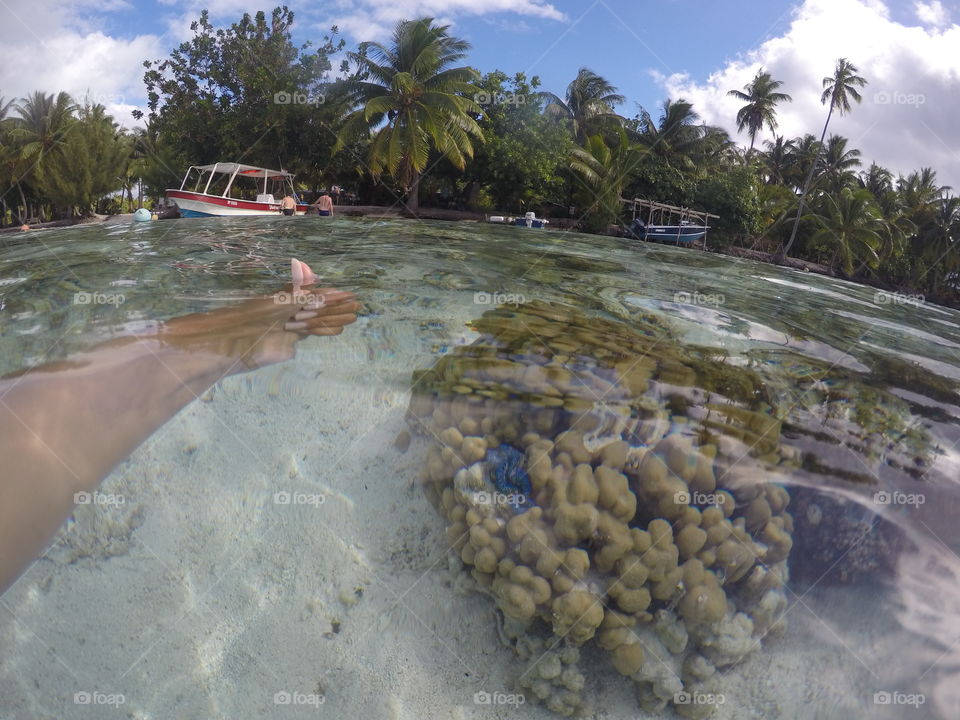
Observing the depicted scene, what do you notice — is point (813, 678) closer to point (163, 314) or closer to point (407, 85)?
point (163, 314)

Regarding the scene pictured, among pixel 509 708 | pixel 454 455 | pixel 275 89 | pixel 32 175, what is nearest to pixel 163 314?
pixel 454 455

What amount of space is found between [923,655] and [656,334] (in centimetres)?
300

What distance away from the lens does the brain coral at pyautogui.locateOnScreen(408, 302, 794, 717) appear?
8.75 ft
